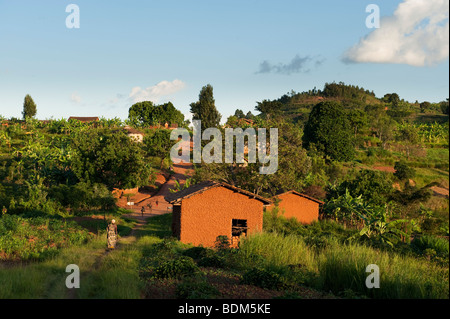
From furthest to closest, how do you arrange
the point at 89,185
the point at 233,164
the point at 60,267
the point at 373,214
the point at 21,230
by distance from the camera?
1. the point at 89,185
2. the point at 233,164
3. the point at 373,214
4. the point at 21,230
5. the point at 60,267

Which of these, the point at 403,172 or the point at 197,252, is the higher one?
the point at 403,172

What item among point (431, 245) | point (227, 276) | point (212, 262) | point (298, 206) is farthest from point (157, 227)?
point (431, 245)

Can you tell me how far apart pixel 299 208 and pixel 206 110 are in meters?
39.9

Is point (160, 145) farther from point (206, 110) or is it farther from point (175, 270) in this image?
point (175, 270)

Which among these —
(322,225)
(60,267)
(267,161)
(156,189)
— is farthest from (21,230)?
(156,189)

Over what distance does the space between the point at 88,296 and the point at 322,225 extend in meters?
22.9

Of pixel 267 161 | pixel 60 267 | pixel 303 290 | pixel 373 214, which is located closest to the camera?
pixel 303 290

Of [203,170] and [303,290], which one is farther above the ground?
[203,170]

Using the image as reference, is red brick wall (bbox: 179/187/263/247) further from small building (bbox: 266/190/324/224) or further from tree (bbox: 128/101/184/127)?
tree (bbox: 128/101/184/127)

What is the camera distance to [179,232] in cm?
2056

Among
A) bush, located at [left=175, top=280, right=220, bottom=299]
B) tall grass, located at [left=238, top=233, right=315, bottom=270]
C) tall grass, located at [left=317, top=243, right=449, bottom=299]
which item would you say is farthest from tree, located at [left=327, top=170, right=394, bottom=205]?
bush, located at [left=175, top=280, right=220, bottom=299]

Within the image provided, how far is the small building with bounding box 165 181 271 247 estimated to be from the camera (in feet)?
66.9

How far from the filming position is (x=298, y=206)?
3066 cm
